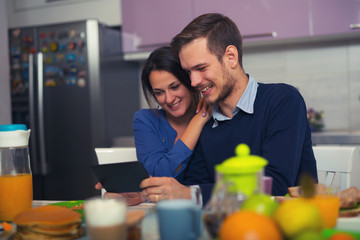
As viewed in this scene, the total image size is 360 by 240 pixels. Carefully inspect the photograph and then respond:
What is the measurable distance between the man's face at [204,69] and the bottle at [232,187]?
0.83 m

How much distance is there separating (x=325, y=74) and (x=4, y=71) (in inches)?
93.8

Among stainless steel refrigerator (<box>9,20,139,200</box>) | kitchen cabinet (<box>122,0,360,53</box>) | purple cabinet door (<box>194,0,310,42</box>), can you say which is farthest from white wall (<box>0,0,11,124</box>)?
purple cabinet door (<box>194,0,310,42</box>)

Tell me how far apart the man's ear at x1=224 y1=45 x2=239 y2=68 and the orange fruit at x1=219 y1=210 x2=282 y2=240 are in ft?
3.38

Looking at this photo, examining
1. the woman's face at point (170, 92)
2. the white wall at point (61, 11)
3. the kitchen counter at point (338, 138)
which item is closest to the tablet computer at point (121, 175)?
the woman's face at point (170, 92)

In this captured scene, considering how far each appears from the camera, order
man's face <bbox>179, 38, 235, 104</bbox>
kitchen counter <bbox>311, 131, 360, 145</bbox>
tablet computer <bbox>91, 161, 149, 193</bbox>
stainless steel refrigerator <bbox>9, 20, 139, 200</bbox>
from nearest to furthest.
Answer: tablet computer <bbox>91, 161, 149, 193</bbox>, man's face <bbox>179, 38, 235, 104</bbox>, kitchen counter <bbox>311, 131, 360, 145</bbox>, stainless steel refrigerator <bbox>9, 20, 139, 200</bbox>

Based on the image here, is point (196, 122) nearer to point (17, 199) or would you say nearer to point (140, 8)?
point (17, 199)

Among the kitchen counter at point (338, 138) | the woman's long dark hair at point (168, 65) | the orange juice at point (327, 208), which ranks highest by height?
the woman's long dark hair at point (168, 65)

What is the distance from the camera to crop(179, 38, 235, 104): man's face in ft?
4.99

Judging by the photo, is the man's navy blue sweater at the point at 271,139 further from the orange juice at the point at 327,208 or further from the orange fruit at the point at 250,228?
the orange fruit at the point at 250,228

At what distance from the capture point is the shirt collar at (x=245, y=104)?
4.99ft

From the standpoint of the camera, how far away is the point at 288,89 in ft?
4.94

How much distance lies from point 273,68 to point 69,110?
5.10 feet

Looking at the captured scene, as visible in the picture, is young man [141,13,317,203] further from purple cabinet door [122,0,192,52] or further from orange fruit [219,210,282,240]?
purple cabinet door [122,0,192,52]

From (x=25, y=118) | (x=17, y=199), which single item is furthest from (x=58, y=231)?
(x=25, y=118)
